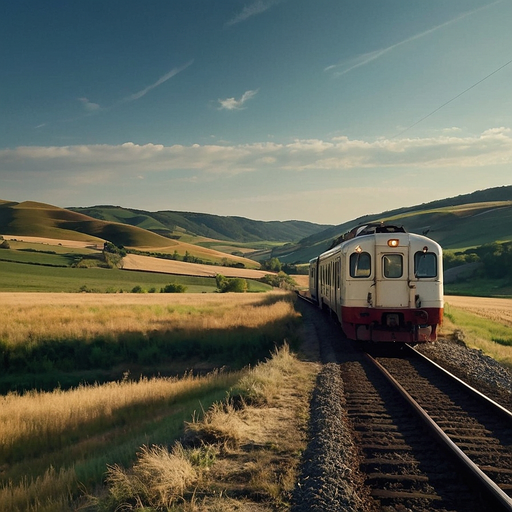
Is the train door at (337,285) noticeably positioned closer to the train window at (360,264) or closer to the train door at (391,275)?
the train window at (360,264)

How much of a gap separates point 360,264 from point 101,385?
10856 mm

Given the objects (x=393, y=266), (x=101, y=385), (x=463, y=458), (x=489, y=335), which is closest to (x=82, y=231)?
(x=101, y=385)

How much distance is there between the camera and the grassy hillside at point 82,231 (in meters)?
135

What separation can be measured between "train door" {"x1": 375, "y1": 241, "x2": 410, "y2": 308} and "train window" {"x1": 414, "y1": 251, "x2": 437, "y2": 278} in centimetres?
32

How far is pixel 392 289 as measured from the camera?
14062 millimetres

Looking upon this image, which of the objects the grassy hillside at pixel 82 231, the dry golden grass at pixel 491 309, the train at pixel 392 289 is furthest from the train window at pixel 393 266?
the grassy hillside at pixel 82 231

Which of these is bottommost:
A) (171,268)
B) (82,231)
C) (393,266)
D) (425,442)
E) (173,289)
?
(173,289)

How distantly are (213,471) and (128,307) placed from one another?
91.6 ft

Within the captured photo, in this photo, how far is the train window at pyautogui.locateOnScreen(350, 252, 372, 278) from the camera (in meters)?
14.3

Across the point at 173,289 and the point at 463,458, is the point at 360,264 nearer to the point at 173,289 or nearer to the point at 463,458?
the point at 463,458

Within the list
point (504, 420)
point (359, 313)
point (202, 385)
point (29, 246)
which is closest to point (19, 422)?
point (202, 385)

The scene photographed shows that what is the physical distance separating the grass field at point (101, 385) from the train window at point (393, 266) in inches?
218

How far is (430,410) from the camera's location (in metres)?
8.27

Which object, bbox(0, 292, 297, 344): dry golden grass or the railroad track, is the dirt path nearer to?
bbox(0, 292, 297, 344): dry golden grass
